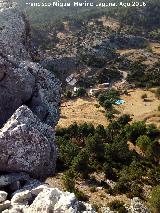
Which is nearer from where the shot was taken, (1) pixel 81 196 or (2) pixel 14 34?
(2) pixel 14 34

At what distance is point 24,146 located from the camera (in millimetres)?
20375

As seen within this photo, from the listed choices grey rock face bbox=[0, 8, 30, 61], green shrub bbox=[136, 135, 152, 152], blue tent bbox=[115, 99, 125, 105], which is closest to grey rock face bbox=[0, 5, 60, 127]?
grey rock face bbox=[0, 8, 30, 61]

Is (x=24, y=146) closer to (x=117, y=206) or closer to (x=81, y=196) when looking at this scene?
(x=117, y=206)

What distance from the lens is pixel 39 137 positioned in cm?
2078

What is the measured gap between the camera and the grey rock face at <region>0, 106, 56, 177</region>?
66.3 ft

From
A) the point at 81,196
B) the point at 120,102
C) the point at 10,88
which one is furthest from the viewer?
the point at 120,102

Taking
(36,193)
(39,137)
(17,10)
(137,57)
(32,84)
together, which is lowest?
(137,57)

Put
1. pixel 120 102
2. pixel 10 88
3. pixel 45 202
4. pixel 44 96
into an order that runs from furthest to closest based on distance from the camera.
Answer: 1. pixel 120 102
2. pixel 44 96
3. pixel 10 88
4. pixel 45 202

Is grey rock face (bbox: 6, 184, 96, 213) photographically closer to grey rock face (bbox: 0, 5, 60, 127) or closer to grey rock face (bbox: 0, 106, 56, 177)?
grey rock face (bbox: 0, 106, 56, 177)

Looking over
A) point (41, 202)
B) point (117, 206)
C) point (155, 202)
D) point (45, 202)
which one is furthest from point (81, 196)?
point (45, 202)

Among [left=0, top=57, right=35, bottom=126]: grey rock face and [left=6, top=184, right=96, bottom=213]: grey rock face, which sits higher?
[left=0, top=57, right=35, bottom=126]: grey rock face

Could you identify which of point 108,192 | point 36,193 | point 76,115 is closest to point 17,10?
point 36,193

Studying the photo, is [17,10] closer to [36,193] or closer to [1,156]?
[1,156]

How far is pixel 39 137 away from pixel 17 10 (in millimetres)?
13310
